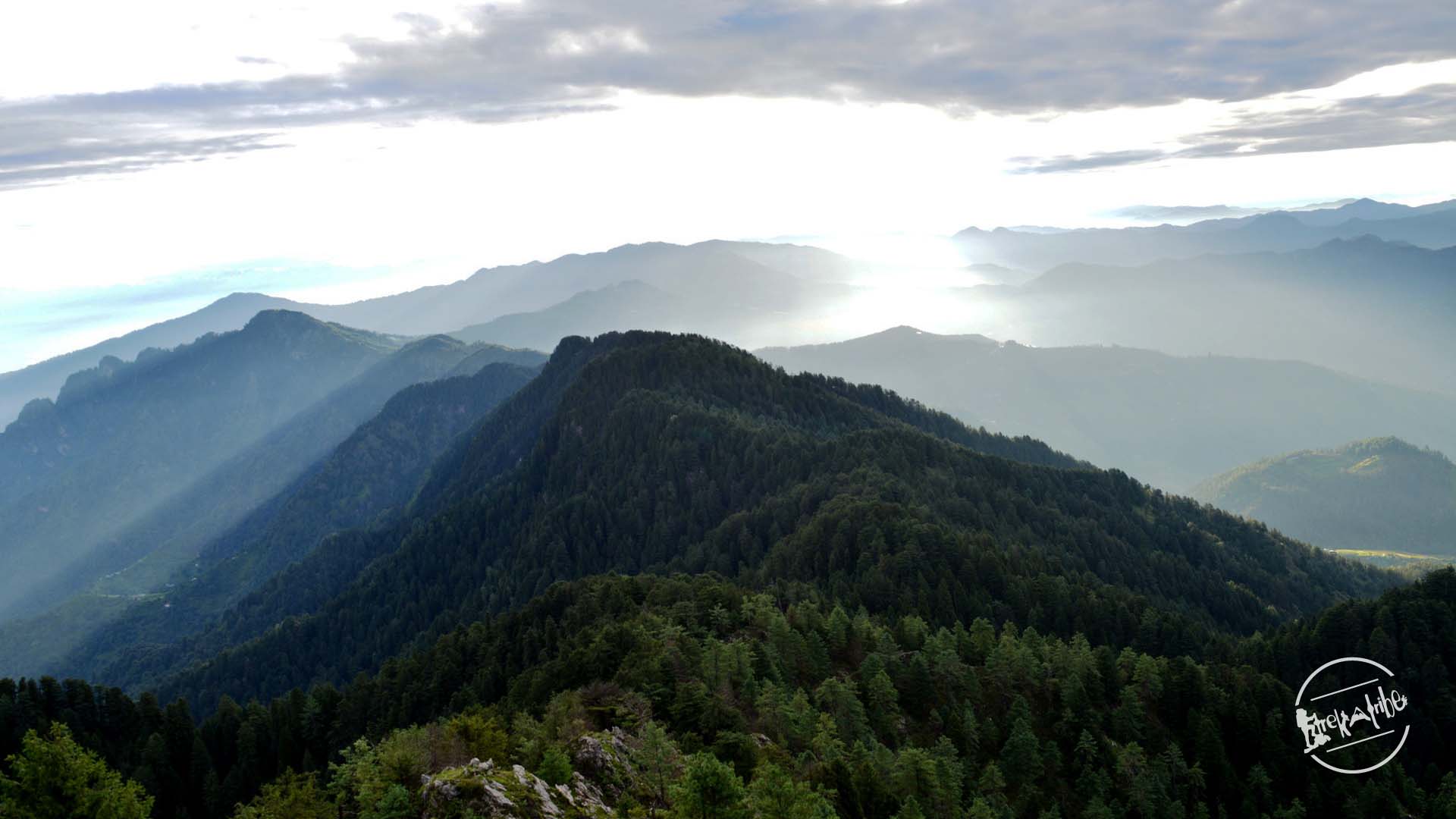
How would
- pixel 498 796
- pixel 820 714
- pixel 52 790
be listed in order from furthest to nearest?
1. pixel 820 714
2. pixel 52 790
3. pixel 498 796

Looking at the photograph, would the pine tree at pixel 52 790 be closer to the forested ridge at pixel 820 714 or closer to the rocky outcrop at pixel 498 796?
the forested ridge at pixel 820 714

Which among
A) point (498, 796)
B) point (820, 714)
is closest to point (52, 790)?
point (498, 796)

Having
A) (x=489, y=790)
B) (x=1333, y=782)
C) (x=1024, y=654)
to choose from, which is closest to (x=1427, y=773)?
(x=1333, y=782)

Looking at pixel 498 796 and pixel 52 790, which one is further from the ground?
pixel 52 790

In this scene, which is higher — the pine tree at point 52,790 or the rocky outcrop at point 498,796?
the pine tree at point 52,790

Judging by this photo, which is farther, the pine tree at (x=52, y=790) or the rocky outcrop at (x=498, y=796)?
the pine tree at (x=52, y=790)

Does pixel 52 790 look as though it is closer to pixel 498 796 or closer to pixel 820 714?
pixel 498 796

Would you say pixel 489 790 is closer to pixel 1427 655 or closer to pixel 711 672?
Answer: pixel 711 672

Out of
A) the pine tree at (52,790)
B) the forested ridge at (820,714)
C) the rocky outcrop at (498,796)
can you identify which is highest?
the pine tree at (52,790)

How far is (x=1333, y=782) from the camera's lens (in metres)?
106

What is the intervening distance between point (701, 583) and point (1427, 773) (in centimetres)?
11416

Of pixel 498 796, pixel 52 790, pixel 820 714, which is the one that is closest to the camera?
pixel 498 796

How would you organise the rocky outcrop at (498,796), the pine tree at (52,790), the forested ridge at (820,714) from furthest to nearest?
the forested ridge at (820,714), the pine tree at (52,790), the rocky outcrop at (498,796)

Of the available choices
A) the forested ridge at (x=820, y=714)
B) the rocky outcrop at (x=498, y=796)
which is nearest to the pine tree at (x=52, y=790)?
the forested ridge at (x=820, y=714)
